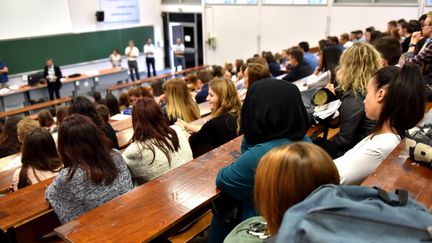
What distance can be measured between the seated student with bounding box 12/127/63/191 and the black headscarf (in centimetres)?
171

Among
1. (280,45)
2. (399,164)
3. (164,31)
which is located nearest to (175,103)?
(399,164)

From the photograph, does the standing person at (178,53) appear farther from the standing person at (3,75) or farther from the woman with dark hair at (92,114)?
the woman with dark hair at (92,114)

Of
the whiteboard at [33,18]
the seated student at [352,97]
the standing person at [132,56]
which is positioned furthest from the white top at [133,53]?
the seated student at [352,97]

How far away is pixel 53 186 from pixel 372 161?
5.59ft

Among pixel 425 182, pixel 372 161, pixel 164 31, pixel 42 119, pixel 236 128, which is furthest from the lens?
pixel 164 31

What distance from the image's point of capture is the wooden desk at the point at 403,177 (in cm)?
134

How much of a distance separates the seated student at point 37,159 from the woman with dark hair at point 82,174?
554 millimetres

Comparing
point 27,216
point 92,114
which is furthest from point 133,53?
point 27,216

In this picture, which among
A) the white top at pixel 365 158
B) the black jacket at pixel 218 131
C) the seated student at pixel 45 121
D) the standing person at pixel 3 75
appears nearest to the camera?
the white top at pixel 365 158

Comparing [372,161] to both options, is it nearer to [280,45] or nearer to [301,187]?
[301,187]

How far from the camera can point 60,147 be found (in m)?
2.12

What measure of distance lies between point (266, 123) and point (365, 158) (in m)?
0.51

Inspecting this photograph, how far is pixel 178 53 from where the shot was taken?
13.3 m

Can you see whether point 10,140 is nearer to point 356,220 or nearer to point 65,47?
point 356,220
